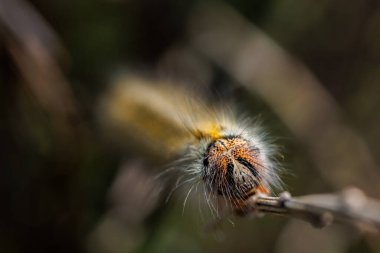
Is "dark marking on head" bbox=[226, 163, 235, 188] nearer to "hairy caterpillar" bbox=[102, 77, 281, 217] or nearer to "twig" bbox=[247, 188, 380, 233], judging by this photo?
"hairy caterpillar" bbox=[102, 77, 281, 217]

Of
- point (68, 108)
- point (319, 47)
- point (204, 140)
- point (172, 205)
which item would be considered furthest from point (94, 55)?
point (204, 140)

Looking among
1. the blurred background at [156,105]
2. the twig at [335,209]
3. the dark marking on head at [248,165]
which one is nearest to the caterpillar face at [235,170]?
the dark marking on head at [248,165]

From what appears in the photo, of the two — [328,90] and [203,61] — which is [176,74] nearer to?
[203,61]

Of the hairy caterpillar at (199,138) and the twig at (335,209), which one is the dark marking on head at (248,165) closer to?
the hairy caterpillar at (199,138)

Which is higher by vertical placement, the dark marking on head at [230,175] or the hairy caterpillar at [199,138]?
the hairy caterpillar at [199,138]

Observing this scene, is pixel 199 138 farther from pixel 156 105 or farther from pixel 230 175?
pixel 156 105
